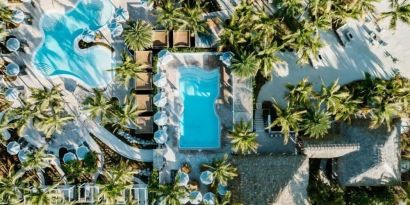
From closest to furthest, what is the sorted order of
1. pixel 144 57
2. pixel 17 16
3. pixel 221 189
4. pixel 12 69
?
pixel 221 189, pixel 17 16, pixel 12 69, pixel 144 57

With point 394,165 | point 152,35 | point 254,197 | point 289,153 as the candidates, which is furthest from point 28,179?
point 394,165

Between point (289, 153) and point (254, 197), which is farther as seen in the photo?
point (289, 153)

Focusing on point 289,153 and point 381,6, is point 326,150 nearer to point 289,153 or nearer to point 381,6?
point 289,153

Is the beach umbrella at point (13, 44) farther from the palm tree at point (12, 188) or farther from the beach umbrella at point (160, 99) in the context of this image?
the beach umbrella at point (160, 99)

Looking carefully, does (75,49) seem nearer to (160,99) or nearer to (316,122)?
(160,99)

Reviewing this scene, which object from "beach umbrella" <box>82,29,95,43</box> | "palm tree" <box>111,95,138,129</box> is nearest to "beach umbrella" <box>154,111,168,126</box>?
"palm tree" <box>111,95,138,129</box>

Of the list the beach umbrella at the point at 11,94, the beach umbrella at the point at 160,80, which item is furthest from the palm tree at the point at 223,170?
the beach umbrella at the point at 11,94

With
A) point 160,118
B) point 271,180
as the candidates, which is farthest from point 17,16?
point 271,180
